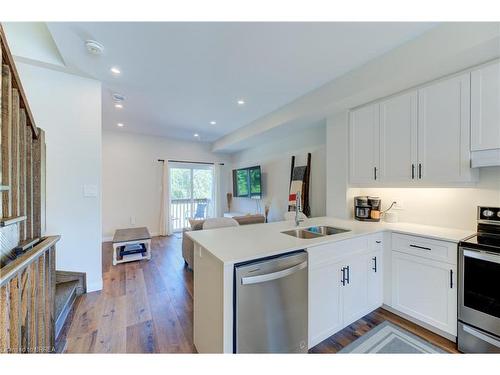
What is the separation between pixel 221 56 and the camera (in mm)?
2084

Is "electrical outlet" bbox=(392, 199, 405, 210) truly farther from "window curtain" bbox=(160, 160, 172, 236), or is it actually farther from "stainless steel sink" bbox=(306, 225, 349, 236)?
"window curtain" bbox=(160, 160, 172, 236)

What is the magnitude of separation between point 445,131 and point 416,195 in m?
0.82

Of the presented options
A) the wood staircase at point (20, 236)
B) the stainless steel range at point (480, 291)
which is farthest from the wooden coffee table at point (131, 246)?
the stainless steel range at point (480, 291)

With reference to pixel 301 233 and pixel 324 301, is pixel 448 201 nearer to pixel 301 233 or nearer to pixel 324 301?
pixel 301 233

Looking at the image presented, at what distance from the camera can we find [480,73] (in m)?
1.69

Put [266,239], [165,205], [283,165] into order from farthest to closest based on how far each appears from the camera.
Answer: [165,205] < [283,165] < [266,239]

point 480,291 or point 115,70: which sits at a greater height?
point 115,70

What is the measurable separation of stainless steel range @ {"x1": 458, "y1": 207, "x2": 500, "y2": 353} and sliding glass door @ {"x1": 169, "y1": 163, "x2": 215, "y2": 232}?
5.51m

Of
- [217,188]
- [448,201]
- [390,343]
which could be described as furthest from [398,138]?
[217,188]

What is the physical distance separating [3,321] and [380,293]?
2.80 meters

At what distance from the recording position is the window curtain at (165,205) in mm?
5516

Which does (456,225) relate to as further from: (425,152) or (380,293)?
(380,293)

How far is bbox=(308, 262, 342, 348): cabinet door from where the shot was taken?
1614 millimetres
